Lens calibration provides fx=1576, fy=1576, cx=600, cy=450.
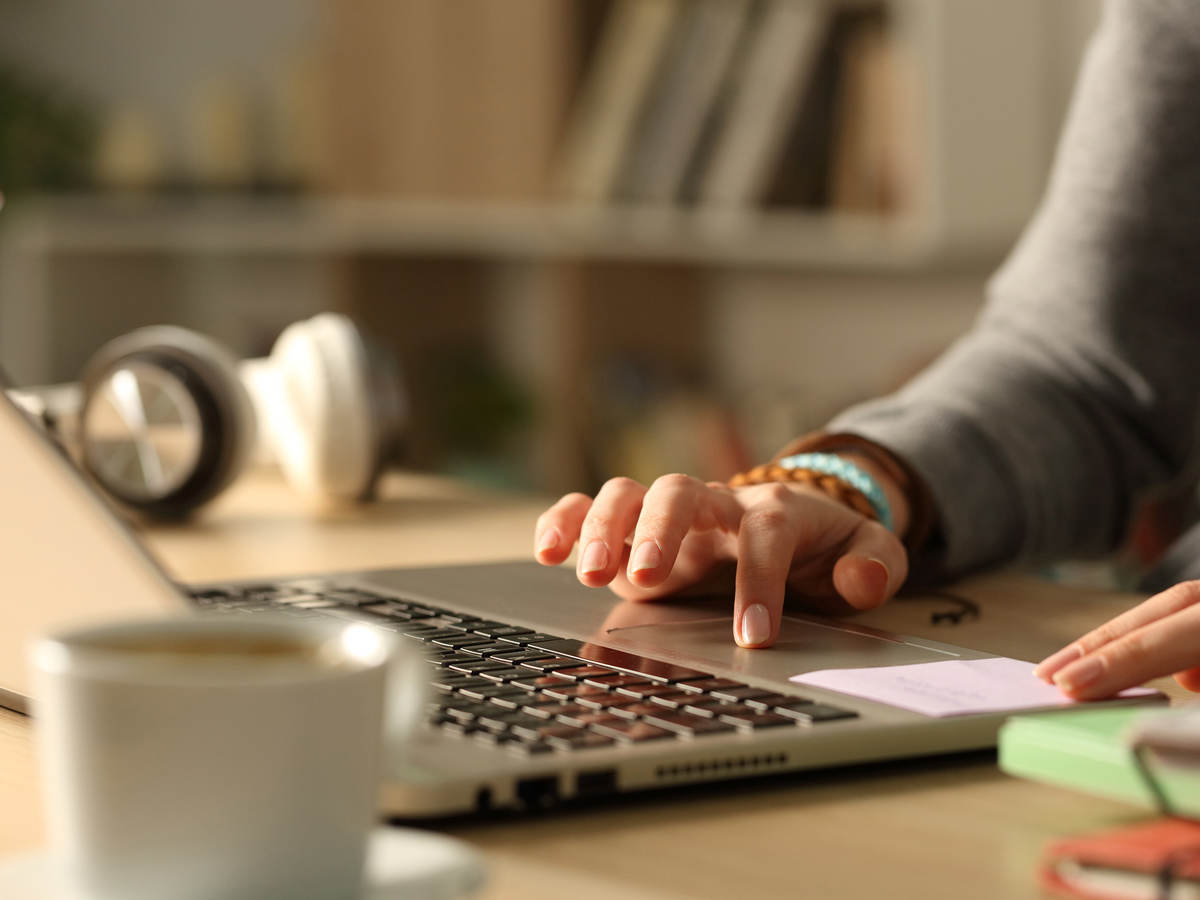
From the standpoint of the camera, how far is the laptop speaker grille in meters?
0.49

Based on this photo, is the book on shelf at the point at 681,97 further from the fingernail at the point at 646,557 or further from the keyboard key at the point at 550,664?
the keyboard key at the point at 550,664

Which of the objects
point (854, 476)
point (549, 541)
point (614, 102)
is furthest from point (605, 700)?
point (614, 102)

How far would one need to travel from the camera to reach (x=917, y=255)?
2.31 meters

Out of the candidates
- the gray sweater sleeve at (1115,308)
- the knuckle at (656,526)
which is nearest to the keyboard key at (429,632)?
the knuckle at (656,526)

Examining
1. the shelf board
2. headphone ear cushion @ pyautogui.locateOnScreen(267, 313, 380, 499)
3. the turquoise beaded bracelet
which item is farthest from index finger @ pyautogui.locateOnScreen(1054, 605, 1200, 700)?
the shelf board

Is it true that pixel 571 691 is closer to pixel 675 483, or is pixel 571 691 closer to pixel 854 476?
pixel 675 483

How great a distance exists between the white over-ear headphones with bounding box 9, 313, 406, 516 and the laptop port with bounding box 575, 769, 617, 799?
0.82 meters

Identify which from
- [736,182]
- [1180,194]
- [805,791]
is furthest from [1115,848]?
[736,182]

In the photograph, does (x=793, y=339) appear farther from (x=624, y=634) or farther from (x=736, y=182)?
(x=624, y=634)

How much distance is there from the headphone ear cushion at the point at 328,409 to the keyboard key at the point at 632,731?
81cm

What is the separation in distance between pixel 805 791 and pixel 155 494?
0.83 metres

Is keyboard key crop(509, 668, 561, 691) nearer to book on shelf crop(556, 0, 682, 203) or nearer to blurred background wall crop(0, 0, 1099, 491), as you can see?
blurred background wall crop(0, 0, 1099, 491)

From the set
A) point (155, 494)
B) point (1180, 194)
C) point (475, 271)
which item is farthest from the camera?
point (475, 271)

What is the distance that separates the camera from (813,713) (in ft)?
1.78
